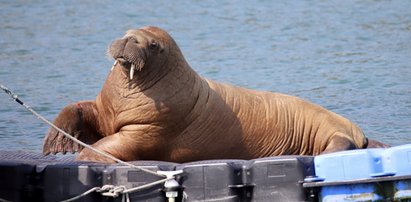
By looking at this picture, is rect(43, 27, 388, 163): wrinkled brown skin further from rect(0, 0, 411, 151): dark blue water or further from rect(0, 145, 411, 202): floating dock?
rect(0, 0, 411, 151): dark blue water

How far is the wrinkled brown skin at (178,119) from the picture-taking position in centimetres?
874

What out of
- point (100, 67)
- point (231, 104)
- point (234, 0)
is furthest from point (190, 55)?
point (231, 104)

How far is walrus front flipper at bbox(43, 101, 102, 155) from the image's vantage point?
9.06 meters

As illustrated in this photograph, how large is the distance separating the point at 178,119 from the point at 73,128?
868 mm

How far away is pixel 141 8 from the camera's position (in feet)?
72.2

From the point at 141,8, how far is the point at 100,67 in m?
5.14

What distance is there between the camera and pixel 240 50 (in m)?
18.7

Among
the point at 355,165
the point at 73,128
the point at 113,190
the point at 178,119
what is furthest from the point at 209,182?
the point at 73,128

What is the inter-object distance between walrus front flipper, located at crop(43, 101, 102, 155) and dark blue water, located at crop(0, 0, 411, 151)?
240 cm

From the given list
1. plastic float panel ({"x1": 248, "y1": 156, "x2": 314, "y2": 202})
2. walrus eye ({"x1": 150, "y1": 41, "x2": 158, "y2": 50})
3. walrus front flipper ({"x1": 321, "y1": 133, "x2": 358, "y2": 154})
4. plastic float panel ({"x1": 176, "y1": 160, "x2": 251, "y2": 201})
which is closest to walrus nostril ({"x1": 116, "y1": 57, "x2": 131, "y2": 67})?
walrus eye ({"x1": 150, "y1": 41, "x2": 158, "y2": 50})

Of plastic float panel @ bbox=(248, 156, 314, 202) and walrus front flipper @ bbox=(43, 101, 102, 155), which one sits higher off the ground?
walrus front flipper @ bbox=(43, 101, 102, 155)

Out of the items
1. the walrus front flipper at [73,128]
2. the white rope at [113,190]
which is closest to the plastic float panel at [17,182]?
the white rope at [113,190]

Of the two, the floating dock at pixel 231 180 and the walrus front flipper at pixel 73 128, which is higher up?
the walrus front flipper at pixel 73 128

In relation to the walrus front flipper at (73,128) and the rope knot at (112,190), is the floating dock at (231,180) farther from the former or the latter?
the walrus front flipper at (73,128)
